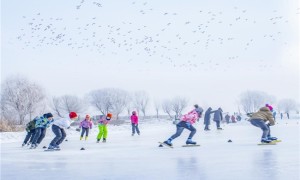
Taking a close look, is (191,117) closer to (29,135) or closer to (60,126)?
(60,126)

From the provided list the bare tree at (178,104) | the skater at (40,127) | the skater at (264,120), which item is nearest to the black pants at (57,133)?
the skater at (40,127)

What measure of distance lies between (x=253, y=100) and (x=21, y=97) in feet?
272

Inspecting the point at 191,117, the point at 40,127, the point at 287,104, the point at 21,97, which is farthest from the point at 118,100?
the point at 191,117

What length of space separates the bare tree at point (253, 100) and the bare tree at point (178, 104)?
17984mm

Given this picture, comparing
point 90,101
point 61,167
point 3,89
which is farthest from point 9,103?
point 61,167

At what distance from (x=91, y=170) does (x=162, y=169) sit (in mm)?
1275

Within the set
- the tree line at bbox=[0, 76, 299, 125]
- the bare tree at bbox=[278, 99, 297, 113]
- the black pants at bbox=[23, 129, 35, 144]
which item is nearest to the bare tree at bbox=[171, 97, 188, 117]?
the tree line at bbox=[0, 76, 299, 125]

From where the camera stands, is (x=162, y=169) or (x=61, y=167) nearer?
(x=162, y=169)

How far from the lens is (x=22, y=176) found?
687 cm

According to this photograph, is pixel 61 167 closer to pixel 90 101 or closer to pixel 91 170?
pixel 91 170

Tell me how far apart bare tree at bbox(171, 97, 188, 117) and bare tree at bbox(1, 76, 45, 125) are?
70474 millimetres

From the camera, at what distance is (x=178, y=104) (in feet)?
433

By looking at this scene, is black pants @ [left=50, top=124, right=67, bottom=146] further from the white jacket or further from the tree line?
the tree line

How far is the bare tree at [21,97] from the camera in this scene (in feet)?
206
